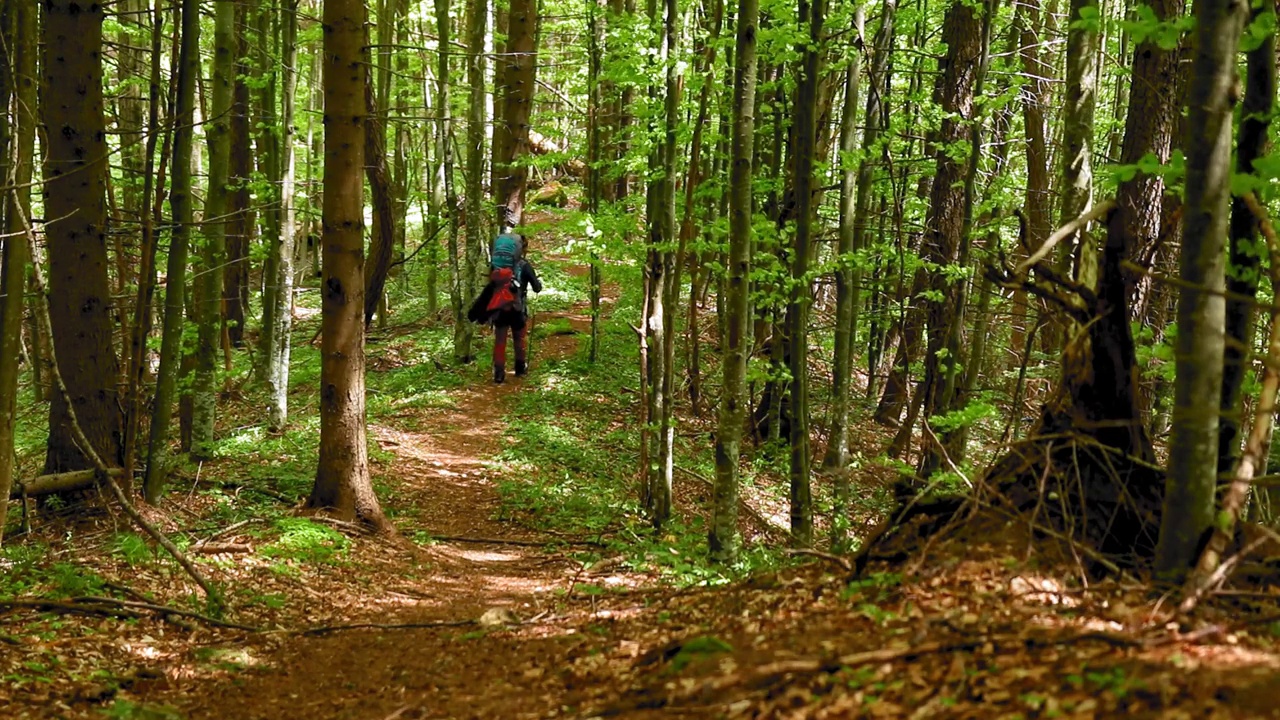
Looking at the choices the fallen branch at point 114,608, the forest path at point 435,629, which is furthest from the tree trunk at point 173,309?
the fallen branch at point 114,608

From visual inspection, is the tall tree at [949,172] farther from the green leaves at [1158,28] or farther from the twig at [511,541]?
the green leaves at [1158,28]

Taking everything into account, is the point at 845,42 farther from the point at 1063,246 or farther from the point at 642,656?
the point at 642,656

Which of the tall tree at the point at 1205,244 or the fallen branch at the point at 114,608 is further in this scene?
the fallen branch at the point at 114,608

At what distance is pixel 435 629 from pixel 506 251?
910 cm

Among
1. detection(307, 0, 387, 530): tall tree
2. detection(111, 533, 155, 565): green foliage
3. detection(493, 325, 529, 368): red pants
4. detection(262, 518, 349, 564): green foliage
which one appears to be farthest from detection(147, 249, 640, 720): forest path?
detection(493, 325, 529, 368): red pants

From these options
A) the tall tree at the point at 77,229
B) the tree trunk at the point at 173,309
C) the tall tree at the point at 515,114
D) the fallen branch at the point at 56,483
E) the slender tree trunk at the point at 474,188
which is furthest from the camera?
the slender tree trunk at the point at 474,188

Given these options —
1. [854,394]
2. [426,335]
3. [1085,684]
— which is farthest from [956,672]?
[426,335]

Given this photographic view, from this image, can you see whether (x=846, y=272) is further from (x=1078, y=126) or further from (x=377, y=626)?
(x=377, y=626)

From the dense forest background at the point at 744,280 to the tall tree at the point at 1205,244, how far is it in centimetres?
1

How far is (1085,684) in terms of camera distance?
2.87 metres

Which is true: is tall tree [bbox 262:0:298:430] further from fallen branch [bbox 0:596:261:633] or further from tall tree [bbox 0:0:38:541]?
fallen branch [bbox 0:596:261:633]

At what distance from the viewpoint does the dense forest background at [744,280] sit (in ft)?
13.3

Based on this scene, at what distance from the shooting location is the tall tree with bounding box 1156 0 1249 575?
3160mm

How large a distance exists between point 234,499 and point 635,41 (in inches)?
250
